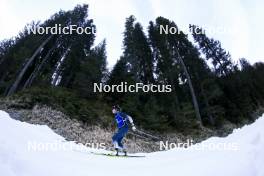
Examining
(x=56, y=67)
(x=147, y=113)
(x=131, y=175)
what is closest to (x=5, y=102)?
(x=147, y=113)

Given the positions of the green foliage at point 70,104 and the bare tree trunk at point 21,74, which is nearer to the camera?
the green foliage at point 70,104

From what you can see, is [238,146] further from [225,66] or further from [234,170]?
[225,66]

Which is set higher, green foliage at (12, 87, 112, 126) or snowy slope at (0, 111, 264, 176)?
green foliage at (12, 87, 112, 126)

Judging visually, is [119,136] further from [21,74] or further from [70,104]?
[21,74]

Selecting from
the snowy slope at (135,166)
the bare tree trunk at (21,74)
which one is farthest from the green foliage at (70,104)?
the snowy slope at (135,166)

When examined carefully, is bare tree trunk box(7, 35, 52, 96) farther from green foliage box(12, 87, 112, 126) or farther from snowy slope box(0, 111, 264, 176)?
snowy slope box(0, 111, 264, 176)

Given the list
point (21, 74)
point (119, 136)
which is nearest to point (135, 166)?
point (119, 136)

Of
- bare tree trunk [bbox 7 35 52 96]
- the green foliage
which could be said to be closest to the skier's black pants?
the green foliage

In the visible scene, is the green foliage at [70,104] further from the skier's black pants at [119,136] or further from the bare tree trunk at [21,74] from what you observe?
the skier's black pants at [119,136]

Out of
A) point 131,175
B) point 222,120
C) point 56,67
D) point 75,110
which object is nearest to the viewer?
point 131,175

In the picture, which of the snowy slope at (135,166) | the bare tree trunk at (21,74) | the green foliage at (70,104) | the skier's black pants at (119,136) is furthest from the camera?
the bare tree trunk at (21,74)

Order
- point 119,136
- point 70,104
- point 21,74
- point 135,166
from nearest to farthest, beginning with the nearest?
point 135,166 < point 119,136 < point 70,104 < point 21,74

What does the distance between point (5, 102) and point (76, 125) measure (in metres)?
7.00

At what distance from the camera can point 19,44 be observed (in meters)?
40.7
